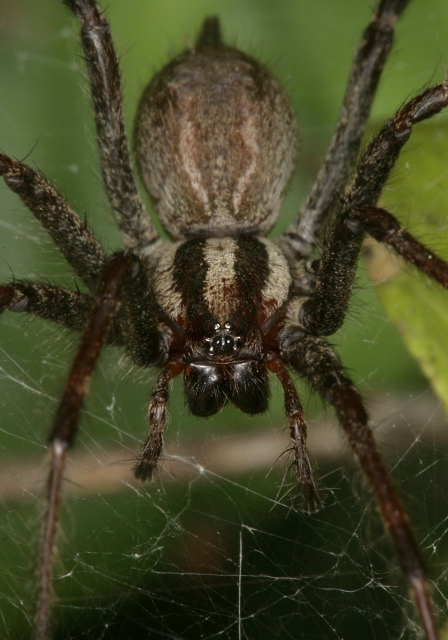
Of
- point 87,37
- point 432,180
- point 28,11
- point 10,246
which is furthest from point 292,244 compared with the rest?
point 28,11

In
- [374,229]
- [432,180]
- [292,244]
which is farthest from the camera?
[292,244]

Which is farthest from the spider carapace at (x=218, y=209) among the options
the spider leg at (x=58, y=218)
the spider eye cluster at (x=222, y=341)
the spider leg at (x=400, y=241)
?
the spider leg at (x=400, y=241)

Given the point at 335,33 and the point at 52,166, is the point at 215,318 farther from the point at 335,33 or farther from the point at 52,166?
the point at 335,33

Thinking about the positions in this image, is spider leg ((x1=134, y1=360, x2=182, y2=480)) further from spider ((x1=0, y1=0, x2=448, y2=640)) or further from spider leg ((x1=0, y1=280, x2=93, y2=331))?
spider leg ((x1=0, y1=280, x2=93, y2=331))

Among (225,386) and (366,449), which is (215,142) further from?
(366,449)

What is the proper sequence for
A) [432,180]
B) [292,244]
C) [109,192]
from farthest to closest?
1. [292,244]
2. [109,192]
3. [432,180]

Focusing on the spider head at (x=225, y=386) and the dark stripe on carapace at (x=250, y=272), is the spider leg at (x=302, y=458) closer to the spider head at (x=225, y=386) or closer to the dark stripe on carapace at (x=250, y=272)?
the spider head at (x=225, y=386)

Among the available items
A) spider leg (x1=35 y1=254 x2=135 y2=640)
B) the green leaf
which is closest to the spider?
spider leg (x1=35 y1=254 x2=135 y2=640)
